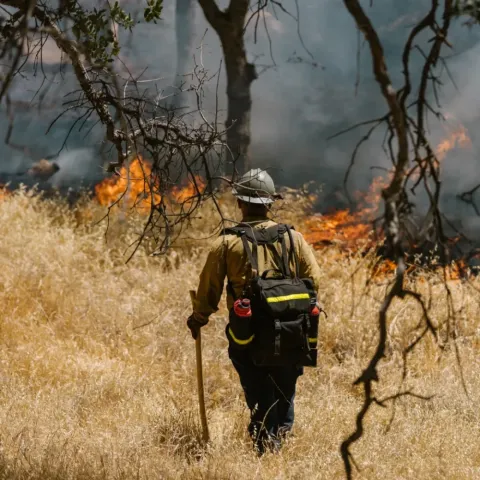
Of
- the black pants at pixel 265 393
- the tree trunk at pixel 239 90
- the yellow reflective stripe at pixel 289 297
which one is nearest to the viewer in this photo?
the yellow reflective stripe at pixel 289 297

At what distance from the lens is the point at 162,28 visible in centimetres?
1839

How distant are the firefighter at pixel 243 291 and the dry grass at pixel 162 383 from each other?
0.57ft

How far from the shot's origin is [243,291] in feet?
13.4

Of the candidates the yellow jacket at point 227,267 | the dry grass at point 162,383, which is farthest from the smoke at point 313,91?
the yellow jacket at point 227,267

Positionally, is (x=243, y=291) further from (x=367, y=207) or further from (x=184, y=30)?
(x=184, y=30)

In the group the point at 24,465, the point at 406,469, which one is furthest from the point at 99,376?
the point at 406,469

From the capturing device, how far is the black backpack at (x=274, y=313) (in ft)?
13.2

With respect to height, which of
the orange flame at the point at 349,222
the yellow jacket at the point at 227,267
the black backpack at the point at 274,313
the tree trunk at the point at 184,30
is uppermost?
Answer: the tree trunk at the point at 184,30

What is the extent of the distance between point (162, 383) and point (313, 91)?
11948 mm

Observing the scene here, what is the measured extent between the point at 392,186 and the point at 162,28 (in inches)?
687

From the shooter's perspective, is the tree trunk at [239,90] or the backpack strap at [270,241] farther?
the tree trunk at [239,90]

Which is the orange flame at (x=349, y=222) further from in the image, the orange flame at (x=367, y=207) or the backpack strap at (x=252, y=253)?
the backpack strap at (x=252, y=253)

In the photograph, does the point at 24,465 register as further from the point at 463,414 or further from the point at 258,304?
the point at 463,414

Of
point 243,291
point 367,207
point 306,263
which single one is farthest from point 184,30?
point 243,291
